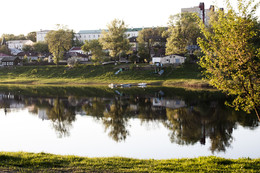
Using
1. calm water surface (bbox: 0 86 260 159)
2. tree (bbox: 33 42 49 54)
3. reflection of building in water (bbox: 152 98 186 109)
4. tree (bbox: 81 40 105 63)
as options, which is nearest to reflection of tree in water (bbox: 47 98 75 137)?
calm water surface (bbox: 0 86 260 159)

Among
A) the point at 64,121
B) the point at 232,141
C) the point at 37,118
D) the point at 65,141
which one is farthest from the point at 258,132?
the point at 37,118

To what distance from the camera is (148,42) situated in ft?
362

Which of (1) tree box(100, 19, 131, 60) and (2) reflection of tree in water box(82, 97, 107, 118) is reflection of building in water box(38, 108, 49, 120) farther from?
(1) tree box(100, 19, 131, 60)

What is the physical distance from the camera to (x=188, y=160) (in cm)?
1492

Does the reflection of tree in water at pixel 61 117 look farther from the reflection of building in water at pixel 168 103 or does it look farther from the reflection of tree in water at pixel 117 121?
the reflection of building in water at pixel 168 103

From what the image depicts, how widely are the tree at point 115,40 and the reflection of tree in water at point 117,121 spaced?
2019 inches

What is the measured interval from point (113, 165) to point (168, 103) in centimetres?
2854

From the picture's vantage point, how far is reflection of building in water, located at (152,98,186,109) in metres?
39.4

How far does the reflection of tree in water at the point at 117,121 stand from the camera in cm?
2411

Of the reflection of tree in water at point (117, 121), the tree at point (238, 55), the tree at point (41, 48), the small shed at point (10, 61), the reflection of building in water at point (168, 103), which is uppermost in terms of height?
the tree at point (41, 48)

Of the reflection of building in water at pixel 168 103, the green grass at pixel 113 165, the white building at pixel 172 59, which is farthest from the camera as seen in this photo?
the white building at pixel 172 59

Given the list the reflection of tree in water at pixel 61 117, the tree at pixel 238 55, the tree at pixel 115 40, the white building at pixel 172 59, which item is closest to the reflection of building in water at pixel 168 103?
the reflection of tree in water at pixel 61 117

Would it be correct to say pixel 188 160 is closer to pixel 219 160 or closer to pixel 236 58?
pixel 219 160

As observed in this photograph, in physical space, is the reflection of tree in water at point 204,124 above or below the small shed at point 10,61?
below
